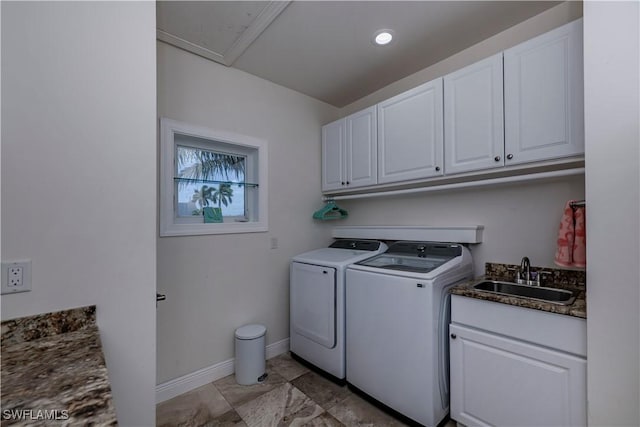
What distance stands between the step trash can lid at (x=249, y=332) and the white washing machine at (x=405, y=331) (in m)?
0.74

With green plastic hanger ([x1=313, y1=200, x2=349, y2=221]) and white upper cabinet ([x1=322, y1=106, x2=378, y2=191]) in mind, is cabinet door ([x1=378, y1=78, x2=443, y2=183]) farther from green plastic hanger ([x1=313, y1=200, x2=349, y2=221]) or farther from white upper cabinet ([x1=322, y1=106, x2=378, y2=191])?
green plastic hanger ([x1=313, y1=200, x2=349, y2=221])

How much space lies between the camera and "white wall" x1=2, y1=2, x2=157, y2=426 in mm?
984

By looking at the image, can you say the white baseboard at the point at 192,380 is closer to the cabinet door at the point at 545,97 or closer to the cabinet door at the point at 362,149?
the cabinet door at the point at 362,149

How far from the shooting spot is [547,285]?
178 cm

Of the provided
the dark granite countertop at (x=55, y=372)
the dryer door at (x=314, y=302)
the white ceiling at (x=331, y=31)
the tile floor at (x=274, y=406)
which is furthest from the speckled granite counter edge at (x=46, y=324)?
the white ceiling at (x=331, y=31)

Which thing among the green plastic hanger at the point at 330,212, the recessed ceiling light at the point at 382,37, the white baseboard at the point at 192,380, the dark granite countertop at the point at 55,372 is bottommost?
the white baseboard at the point at 192,380

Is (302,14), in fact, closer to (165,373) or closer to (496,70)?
(496,70)

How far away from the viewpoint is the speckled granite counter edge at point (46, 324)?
0.95 m

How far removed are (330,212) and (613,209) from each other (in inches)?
85.7

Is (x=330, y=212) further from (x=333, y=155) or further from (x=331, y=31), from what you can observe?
(x=331, y=31)

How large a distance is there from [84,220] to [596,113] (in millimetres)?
2227

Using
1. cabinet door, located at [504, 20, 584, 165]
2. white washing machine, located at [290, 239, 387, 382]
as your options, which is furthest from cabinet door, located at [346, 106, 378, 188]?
cabinet door, located at [504, 20, 584, 165]

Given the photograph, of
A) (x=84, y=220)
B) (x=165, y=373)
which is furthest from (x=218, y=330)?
(x=84, y=220)

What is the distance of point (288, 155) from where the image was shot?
2777 mm
